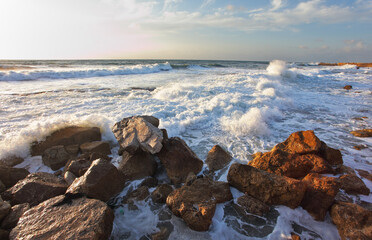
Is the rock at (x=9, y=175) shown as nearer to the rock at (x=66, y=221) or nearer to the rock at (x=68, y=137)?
the rock at (x=68, y=137)

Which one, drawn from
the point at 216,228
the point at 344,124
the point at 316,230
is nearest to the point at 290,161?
the point at 316,230

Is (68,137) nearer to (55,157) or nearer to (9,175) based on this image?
(55,157)

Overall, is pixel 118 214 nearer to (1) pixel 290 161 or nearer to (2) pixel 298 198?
(2) pixel 298 198

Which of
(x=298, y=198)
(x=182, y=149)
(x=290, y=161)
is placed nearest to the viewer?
(x=298, y=198)

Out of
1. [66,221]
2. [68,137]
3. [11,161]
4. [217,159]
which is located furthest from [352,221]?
[11,161]

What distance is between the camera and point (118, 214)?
242 cm

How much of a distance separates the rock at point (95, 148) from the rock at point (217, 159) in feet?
6.85

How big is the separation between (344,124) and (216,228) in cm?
575

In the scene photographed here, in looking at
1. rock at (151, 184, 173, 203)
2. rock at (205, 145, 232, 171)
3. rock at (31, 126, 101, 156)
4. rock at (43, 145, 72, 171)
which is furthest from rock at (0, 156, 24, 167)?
rock at (205, 145, 232, 171)

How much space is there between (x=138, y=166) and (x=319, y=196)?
2.59 meters

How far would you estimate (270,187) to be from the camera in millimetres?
2383

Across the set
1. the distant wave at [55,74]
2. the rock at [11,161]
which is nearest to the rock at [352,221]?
the rock at [11,161]

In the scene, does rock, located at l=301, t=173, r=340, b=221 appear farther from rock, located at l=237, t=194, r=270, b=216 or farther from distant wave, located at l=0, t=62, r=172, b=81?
distant wave, located at l=0, t=62, r=172, b=81

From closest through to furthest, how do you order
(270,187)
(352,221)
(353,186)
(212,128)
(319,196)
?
(352,221), (319,196), (270,187), (353,186), (212,128)
